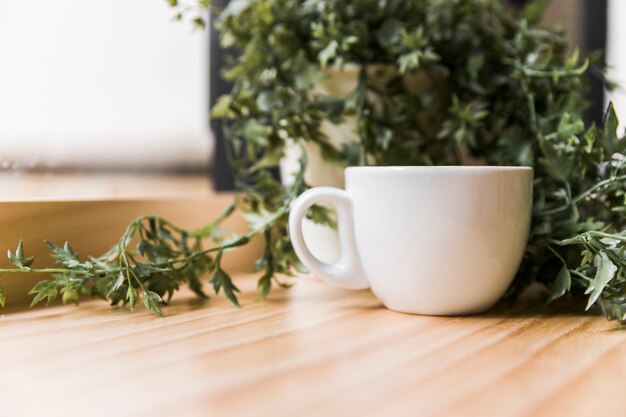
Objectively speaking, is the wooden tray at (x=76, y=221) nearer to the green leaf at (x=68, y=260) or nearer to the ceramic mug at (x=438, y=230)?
the green leaf at (x=68, y=260)

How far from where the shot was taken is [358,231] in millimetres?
525

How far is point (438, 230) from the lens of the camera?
48 centimetres

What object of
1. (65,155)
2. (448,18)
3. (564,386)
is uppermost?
(448,18)

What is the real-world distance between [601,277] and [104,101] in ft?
1.81

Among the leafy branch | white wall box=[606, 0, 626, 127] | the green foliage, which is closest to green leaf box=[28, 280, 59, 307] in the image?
the leafy branch

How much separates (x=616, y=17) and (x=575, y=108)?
516 millimetres

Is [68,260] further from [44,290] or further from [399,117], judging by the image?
[399,117]

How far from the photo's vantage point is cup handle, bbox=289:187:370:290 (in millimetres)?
530

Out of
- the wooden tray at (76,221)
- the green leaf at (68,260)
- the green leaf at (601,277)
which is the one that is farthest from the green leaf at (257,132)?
the green leaf at (601,277)

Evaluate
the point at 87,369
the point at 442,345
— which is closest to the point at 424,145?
the point at 442,345

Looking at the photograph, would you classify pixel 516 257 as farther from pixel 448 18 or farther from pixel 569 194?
pixel 448 18

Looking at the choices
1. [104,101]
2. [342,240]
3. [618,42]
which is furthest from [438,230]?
[618,42]

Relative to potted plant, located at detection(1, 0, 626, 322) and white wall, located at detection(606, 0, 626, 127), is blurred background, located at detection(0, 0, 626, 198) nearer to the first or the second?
potted plant, located at detection(1, 0, 626, 322)

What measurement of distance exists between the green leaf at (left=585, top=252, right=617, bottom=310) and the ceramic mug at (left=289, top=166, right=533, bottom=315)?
0.07 metres
